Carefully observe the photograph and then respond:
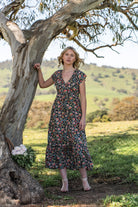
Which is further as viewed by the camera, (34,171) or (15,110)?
(34,171)

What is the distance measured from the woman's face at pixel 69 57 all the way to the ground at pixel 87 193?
2113 mm

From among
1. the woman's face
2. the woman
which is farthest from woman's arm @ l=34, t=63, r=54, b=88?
the woman's face

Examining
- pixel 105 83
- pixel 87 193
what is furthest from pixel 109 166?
pixel 105 83

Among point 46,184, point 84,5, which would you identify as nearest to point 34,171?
point 46,184

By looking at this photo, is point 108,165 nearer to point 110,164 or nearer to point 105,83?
point 110,164

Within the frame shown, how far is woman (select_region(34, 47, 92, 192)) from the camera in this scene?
463 cm

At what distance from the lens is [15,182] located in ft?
12.9

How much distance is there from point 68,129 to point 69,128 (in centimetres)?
3

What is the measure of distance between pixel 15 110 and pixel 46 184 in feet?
4.99

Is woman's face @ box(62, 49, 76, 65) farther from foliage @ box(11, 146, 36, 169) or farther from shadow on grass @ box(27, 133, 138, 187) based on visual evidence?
shadow on grass @ box(27, 133, 138, 187)

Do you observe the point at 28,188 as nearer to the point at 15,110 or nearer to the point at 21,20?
the point at 15,110

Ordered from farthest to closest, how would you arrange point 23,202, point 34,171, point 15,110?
point 34,171 → point 15,110 → point 23,202

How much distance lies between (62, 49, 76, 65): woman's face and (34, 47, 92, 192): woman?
0.02 metres

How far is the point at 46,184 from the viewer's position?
5.10 meters
